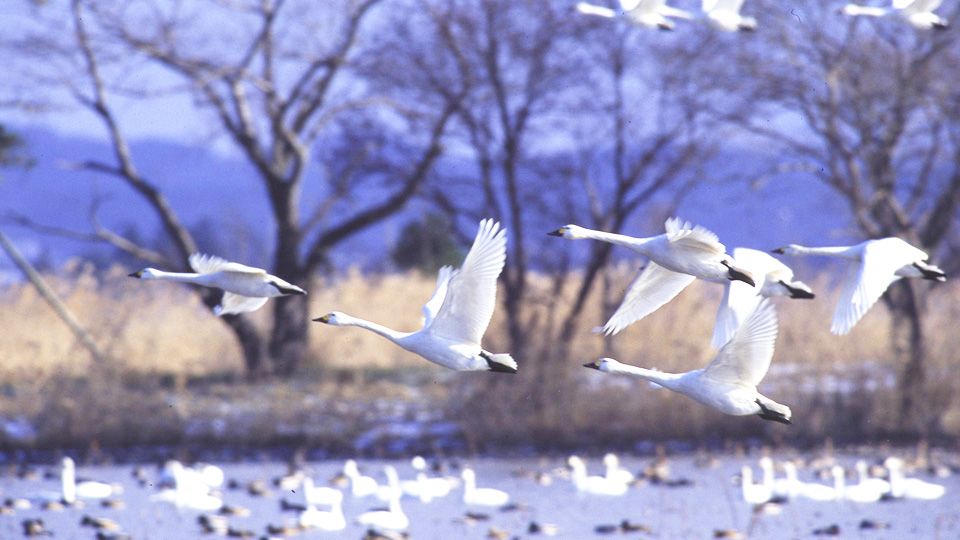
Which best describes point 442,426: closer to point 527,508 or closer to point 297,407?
point 297,407

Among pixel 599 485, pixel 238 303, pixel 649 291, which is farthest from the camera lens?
pixel 599 485

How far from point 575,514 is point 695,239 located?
6957mm

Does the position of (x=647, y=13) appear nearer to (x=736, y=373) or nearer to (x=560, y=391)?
(x=736, y=373)

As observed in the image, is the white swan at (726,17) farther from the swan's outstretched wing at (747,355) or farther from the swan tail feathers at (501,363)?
the swan tail feathers at (501,363)

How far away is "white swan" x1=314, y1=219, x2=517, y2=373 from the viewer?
7289 millimetres

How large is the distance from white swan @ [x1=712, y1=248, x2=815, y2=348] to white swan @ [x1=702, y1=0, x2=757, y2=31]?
2.52m

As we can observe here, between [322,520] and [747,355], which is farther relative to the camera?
[322,520]

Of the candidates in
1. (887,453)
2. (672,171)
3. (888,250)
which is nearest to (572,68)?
(672,171)

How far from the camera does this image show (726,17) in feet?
33.3

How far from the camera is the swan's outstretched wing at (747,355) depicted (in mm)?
7270

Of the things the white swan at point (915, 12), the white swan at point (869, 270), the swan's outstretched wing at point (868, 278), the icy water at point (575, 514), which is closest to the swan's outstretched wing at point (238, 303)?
the white swan at point (869, 270)

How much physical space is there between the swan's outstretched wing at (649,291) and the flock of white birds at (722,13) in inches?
72.9

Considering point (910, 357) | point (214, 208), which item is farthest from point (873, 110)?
point (214, 208)

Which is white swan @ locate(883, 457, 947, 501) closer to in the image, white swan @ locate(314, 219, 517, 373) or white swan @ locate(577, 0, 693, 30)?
white swan @ locate(577, 0, 693, 30)
